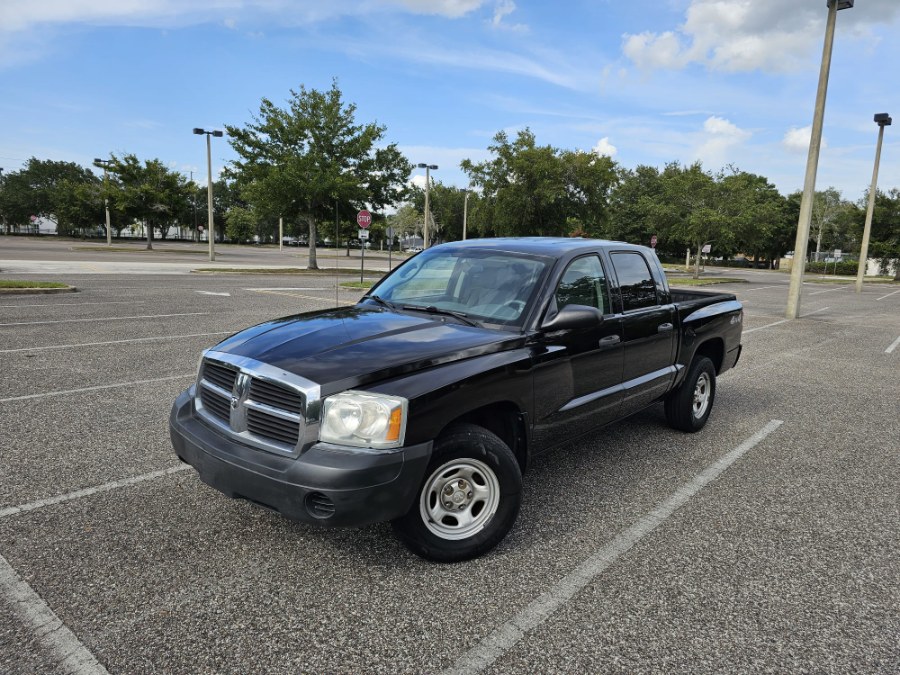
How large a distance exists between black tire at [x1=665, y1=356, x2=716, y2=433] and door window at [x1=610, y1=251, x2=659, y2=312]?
930 mm

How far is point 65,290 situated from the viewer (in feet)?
50.1

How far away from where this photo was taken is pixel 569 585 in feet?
9.52

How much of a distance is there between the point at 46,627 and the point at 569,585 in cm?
233

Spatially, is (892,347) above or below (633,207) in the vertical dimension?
below

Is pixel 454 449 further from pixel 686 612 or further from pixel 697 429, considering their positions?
pixel 697 429

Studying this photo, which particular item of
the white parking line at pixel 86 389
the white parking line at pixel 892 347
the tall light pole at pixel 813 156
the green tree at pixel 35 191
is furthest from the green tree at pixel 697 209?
the green tree at pixel 35 191

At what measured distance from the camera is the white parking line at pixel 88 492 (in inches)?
139

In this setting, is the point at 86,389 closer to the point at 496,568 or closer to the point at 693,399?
the point at 496,568

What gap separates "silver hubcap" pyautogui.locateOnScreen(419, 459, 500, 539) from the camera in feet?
9.66

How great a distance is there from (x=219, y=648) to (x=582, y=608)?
5.21 feet

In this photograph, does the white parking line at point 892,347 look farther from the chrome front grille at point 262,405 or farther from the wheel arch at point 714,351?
the chrome front grille at point 262,405

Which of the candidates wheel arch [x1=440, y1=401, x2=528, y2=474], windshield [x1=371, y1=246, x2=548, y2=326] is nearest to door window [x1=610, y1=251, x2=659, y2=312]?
windshield [x1=371, y1=246, x2=548, y2=326]

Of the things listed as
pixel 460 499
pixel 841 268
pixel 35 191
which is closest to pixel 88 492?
pixel 460 499

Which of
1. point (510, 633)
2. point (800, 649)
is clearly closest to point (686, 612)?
point (800, 649)
